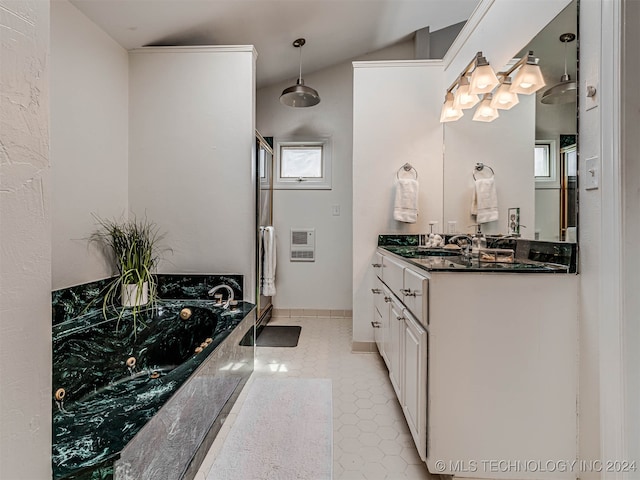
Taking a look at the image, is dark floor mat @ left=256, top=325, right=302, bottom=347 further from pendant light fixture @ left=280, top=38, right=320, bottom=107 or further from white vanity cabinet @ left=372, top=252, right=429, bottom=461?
pendant light fixture @ left=280, top=38, right=320, bottom=107

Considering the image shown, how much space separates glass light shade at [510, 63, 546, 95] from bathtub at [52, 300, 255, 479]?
1.95m

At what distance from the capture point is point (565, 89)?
1.45 m

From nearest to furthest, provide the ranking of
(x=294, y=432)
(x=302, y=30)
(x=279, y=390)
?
(x=294, y=432) → (x=279, y=390) → (x=302, y=30)

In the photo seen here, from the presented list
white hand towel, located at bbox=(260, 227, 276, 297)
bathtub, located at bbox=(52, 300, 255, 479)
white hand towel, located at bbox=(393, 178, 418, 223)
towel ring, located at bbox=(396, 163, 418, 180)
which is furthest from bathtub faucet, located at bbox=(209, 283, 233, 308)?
towel ring, located at bbox=(396, 163, 418, 180)

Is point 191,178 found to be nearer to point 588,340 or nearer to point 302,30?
point 302,30

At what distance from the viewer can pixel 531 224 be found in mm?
1757

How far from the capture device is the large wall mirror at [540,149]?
1.42 m

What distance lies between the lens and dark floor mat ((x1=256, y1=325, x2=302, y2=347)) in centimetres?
294

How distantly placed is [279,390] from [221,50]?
2.33 meters

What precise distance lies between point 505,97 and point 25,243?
2.20 metres

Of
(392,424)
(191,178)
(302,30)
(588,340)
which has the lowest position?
(392,424)

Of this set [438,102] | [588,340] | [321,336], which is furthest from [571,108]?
[321,336]

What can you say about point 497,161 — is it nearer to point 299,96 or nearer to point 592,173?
point 592,173

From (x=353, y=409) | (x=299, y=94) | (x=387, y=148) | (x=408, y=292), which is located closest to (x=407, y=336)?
(x=408, y=292)
